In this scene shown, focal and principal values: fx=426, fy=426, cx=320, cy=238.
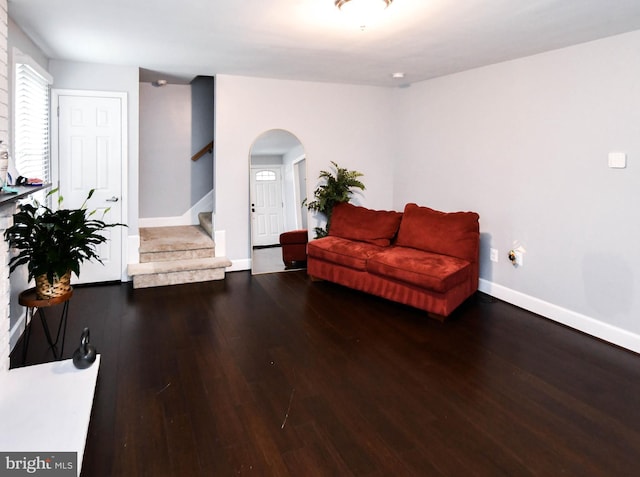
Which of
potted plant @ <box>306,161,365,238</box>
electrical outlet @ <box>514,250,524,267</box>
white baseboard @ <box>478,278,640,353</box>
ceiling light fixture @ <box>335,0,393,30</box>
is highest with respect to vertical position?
ceiling light fixture @ <box>335,0,393,30</box>

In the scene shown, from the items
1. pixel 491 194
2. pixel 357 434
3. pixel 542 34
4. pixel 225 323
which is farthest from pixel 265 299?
pixel 542 34

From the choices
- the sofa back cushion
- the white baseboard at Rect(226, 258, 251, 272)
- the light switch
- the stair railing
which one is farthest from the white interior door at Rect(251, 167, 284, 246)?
the light switch

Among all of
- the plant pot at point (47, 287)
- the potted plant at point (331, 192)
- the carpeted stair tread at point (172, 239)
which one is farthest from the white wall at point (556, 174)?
the plant pot at point (47, 287)

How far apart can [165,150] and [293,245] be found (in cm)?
214

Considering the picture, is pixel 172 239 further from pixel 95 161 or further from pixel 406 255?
pixel 406 255

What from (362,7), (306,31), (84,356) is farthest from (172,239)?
(362,7)

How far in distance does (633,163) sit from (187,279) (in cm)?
420

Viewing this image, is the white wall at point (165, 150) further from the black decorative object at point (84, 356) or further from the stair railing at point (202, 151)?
the black decorative object at point (84, 356)

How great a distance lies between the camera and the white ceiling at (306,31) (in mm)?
2703

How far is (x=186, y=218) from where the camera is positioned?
5883 millimetres

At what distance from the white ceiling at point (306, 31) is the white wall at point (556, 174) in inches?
9.6

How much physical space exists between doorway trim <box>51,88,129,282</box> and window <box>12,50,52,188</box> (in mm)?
62

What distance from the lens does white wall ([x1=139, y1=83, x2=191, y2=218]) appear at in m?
5.46

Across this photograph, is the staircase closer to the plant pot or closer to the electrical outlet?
the plant pot
